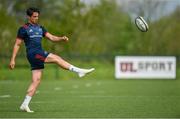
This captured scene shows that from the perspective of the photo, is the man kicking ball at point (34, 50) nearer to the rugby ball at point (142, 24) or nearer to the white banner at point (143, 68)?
the rugby ball at point (142, 24)

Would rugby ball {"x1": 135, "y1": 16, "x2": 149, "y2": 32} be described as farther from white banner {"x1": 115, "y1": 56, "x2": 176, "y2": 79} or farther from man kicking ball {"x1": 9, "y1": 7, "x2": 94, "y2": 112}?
white banner {"x1": 115, "y1": 56, "x2": 176, "y2": 79}

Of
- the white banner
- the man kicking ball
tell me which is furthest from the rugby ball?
the white banner

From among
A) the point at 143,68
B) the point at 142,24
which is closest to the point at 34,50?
the point at 142,24

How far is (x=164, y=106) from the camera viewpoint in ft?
49.9

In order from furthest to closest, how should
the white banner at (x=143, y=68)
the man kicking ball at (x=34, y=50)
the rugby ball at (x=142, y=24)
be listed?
the white banner at (x=143, y=68) → the rugby ball at (x=142, y=24) → the man kicking ball at (x=34, y=50)

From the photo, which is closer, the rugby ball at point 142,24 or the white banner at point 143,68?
the rugby ball at point 142,24

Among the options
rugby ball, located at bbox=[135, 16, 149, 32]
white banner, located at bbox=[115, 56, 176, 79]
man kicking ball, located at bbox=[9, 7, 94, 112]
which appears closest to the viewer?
man kicking ball, located at bbox=[9, 7, 94, 112]

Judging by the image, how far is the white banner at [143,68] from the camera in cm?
3609

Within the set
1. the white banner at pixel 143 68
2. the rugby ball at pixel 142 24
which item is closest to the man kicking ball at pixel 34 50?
the rugby ball at pixel 142 24

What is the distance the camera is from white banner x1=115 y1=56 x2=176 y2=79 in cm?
3609

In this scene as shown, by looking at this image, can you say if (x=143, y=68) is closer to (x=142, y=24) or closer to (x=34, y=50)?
(x=142, y=24)

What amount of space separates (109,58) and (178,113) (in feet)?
95.7

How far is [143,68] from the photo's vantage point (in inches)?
1422

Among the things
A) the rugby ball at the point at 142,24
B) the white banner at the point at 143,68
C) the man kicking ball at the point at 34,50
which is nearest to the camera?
the man kicking ball at the point at 34,50
